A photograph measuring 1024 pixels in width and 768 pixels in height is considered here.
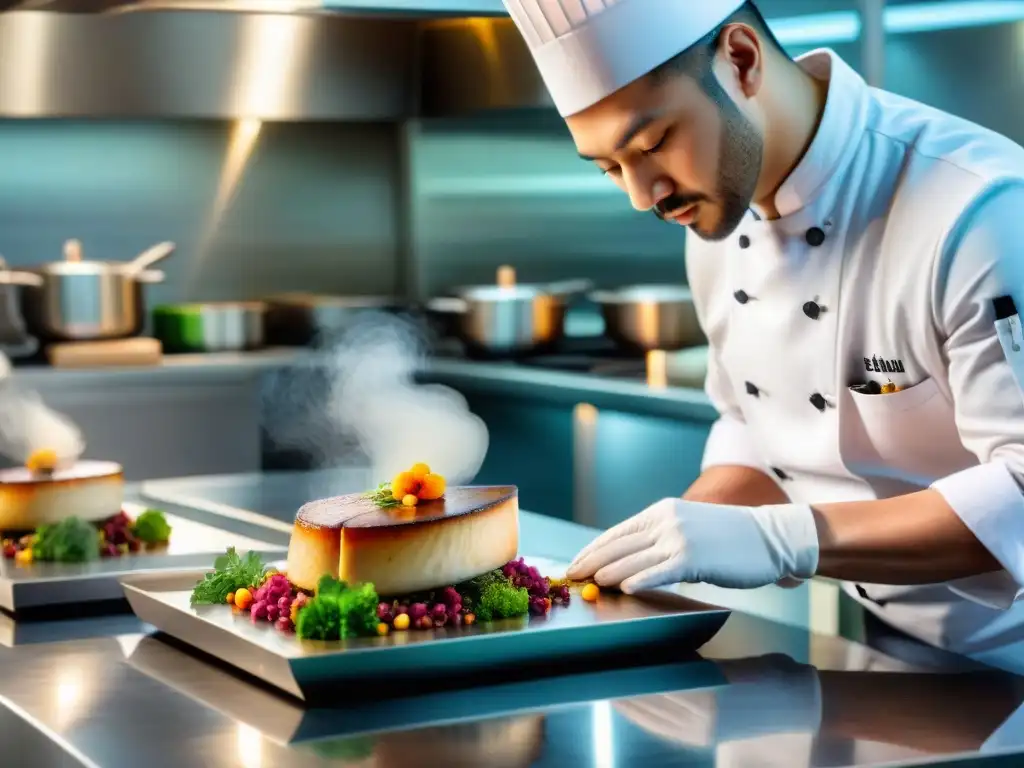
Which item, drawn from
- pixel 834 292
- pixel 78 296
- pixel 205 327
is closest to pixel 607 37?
pixel 834 292

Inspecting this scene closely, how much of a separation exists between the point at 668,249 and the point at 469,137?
85cm

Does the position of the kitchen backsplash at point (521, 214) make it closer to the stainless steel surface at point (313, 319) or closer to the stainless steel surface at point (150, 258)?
the stainless steel surface at point (313, 319)

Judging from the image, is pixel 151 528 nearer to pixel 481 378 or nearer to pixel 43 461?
pixel 43 461

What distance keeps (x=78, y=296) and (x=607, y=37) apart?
2.74m

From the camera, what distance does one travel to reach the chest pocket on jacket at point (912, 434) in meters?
1.77

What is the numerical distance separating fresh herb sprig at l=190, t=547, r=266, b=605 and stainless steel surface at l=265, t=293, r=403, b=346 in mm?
3132

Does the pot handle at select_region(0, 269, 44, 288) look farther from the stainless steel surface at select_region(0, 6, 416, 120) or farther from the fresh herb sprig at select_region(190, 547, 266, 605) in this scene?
the fresh herb sprig at select_region(190, 547, 266, 605)

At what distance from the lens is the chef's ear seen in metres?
1.71

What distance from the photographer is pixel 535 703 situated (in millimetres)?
1356

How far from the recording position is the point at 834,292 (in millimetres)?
1821

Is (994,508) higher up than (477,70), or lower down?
lower down

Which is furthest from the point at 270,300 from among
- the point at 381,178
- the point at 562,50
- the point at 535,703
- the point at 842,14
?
the point at 535,703

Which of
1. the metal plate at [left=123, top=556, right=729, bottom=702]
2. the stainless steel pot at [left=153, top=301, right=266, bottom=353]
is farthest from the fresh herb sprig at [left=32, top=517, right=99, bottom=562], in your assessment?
the stainless steel pot at [left=153, top=301, right=266, bottom=353]

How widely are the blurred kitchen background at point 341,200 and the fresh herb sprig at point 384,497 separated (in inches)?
73.7
